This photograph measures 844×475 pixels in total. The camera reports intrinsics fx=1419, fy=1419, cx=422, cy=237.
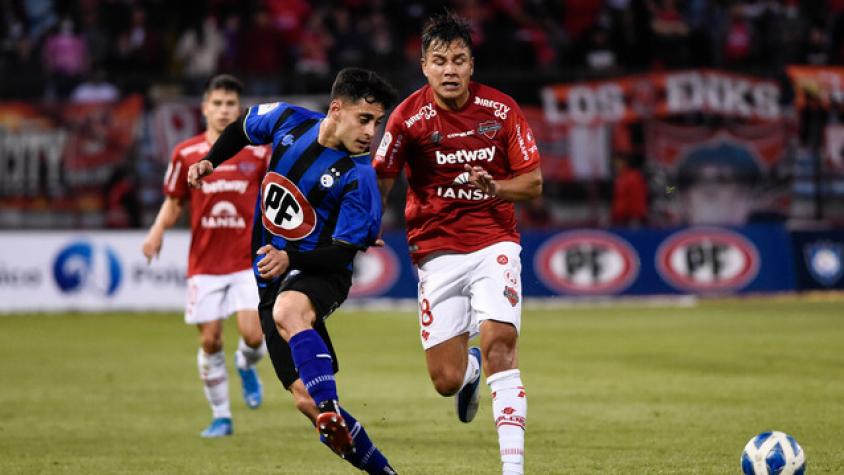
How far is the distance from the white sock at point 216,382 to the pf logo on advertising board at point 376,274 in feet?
36.4

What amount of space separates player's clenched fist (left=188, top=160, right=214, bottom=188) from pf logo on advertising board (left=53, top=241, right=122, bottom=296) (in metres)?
13.9

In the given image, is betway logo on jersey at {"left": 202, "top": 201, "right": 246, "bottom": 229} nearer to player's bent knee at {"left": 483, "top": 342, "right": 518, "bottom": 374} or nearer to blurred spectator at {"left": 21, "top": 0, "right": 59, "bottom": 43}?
player's bent knee at {"left": 483, "top": 342, "right": 518, "bottom": 374}

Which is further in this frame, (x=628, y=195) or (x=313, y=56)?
(x=313, y=56)

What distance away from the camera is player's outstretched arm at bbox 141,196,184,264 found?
1088 cm

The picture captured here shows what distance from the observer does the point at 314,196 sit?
25.4 feet

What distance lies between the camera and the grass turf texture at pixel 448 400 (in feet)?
29.8

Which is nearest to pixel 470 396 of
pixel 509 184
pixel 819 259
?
pixel 509 184

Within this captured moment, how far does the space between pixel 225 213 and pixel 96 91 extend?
40.5ft

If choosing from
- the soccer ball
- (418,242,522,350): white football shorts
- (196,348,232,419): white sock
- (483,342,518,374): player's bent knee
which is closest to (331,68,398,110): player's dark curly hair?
(418,242,522,350): white football shorts

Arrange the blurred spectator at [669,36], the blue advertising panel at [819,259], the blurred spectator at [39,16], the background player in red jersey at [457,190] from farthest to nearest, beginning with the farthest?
1. the blurred spectator at [39,16]
2. the blurred spectator at [669,36]
3. the blue advertising panel at [819,259]
4. the background player in red jersey at [457,190]

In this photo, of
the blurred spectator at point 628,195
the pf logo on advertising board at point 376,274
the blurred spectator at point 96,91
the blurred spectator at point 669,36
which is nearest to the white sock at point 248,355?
the pf logo on advertising board at point 376,274

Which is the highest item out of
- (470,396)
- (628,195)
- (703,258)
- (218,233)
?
(218,233)

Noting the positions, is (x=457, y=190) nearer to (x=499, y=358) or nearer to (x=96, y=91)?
(x=499, y=358)

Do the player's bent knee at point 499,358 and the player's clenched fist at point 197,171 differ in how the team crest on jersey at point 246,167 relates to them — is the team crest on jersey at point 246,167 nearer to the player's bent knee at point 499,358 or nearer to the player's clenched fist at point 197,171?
the player's clenched fist at point 197,171
